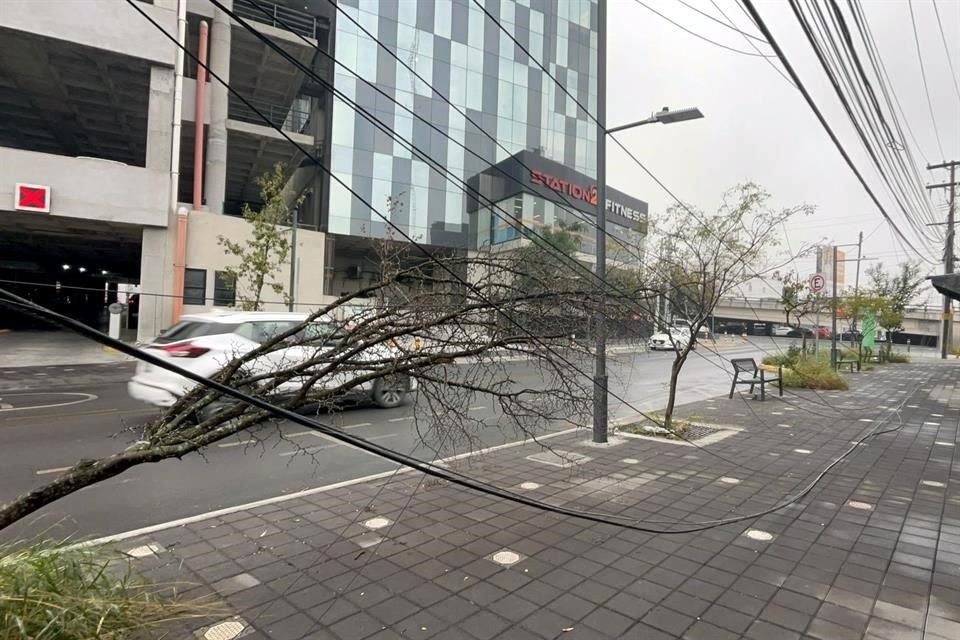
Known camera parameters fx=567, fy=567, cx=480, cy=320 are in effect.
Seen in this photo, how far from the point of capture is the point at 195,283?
22.8 meters

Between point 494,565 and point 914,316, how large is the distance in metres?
68.1

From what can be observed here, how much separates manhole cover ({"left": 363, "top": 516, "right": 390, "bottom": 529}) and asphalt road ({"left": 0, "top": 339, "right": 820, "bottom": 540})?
88 centimetres

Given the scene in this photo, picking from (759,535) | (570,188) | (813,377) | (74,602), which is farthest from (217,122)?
(759,535)

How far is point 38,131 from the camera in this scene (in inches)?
1163

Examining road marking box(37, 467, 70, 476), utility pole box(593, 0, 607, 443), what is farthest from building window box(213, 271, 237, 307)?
utility pole box(593, 0, 607, 443)

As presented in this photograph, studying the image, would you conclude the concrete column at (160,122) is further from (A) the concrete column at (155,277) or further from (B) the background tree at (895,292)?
(B) the background tree at (895,292)

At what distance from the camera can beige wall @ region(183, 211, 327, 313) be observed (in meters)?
22.9

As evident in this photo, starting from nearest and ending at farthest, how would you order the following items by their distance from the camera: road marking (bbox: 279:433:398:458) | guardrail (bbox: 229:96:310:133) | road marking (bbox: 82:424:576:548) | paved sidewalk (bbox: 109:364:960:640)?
paved sidewalk (bbox: 109:364:960:640)
road marking (bbox: 82:424:576:548)
road marking (bbox: 279:433:398:458)
guardrail (bbox: 229:96:310:133)

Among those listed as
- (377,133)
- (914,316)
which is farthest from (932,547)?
(914,316)

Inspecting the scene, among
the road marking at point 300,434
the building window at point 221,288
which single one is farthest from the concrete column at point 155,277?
the road marking at point 300,434

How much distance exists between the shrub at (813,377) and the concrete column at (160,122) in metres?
22.6

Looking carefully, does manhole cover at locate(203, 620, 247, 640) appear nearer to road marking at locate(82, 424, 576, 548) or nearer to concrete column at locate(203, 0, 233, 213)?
road marking at locate(82, 424, 576, 548)

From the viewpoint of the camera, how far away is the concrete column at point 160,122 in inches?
837

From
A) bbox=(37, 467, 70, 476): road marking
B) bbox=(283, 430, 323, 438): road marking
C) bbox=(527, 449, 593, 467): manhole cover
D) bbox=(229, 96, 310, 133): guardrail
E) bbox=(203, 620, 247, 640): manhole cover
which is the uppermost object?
bbox=(229, 96, 310, 133): guardrail
